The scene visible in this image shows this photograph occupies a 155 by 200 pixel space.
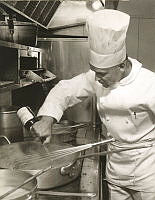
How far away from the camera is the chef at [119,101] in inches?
76.7

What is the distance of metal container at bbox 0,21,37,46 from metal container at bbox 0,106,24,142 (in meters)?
0.45

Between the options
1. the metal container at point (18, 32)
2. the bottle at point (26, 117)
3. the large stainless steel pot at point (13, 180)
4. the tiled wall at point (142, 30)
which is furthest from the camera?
the tiled wall at point (142, 30)

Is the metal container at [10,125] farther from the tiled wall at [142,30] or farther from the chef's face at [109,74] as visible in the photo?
the tiled wall at [142,30]

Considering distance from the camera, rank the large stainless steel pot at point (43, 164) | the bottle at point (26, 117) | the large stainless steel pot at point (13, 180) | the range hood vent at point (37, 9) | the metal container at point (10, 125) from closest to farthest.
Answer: the large stainless steel pot at point (13, 180) < the large stainless steel pot at point (43, 164) < the bottle at point (26, 117) < the metal container at point (10, 125) < the range hood vent at point (37, 9)

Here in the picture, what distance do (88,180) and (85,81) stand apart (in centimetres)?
69

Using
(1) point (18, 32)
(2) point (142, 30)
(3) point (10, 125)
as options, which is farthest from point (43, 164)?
(2) point (142, 30)

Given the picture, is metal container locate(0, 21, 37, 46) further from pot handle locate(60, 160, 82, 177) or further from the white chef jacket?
pot handle locate(60, 160, 82, 177)

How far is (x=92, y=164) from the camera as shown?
222cm

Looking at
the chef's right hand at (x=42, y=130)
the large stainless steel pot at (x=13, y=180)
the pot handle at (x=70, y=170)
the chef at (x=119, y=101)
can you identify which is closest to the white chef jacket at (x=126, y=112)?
the chef at (x=119, y=101)

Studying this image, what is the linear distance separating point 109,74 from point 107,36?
0.22 m

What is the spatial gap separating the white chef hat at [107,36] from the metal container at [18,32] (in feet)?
1.73

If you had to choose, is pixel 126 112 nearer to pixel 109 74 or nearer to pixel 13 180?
pixel 109 74

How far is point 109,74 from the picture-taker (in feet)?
6.65

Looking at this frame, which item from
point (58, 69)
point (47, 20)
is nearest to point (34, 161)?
point (58, 69)
